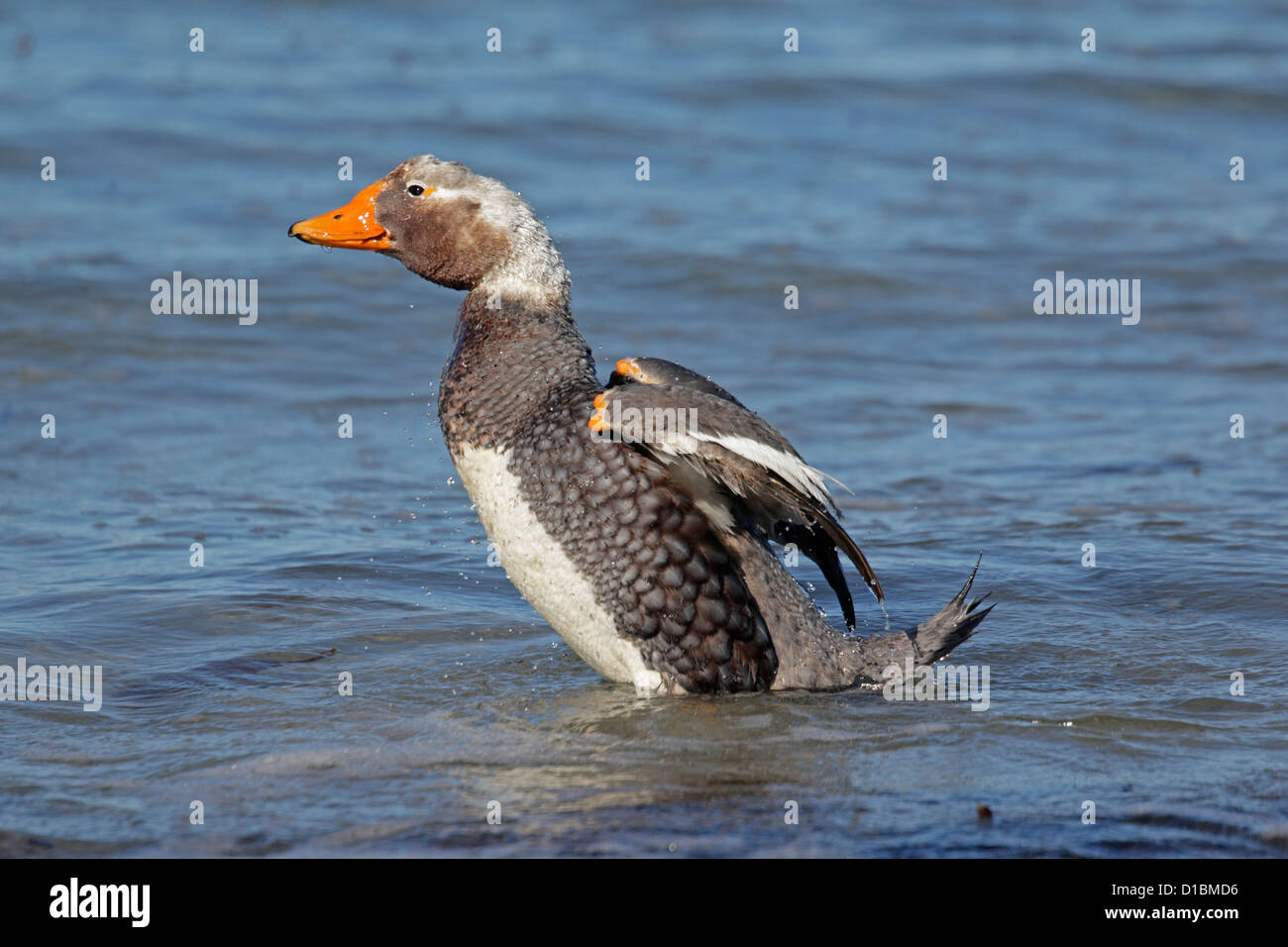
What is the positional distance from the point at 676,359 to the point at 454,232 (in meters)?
4.71

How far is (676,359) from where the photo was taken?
10109 mm

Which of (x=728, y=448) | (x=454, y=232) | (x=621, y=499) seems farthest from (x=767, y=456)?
(x=454, y=232)

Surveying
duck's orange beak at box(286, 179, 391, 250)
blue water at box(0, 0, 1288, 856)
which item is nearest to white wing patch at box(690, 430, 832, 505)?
blue water at box(0, 0, 1288, 856)

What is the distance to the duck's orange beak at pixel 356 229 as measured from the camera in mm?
5641

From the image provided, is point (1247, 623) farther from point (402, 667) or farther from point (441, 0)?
A: point (441, 0)

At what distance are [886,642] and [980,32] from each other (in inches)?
538

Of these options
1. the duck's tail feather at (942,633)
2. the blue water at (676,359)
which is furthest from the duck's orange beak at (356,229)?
the duck's tail feather at (942,633)

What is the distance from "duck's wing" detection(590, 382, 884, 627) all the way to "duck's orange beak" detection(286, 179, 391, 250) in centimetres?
127

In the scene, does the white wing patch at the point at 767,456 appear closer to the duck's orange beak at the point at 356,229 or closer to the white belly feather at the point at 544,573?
the white belly feather at the point at 544,573

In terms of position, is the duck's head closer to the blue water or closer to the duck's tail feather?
the blue water

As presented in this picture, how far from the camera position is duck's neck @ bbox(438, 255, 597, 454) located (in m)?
5.06

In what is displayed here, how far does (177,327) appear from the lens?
10.3 meters

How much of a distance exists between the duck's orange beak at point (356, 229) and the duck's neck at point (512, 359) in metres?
0.46
